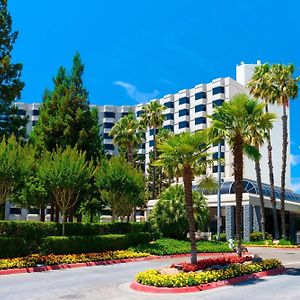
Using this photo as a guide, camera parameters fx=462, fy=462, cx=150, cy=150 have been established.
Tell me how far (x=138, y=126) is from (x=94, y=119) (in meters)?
21.1

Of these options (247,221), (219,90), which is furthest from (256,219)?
(219,90)

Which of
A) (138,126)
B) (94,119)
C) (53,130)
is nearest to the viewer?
(53,130)

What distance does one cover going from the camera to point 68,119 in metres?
A: 38.9

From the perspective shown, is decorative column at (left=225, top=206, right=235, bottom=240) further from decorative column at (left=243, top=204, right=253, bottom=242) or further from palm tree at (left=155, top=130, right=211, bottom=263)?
palm tree at (left=155, top=130, right=211, bottom=263)

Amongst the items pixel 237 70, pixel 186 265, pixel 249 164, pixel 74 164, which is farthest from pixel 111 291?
pixel 237 70

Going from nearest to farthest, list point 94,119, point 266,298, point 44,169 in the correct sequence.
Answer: point 266,298 < point 44,169 < point 94,119

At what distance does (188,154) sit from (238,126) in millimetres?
3485

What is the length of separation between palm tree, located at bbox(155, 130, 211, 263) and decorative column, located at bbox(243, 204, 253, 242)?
31018 millimetres

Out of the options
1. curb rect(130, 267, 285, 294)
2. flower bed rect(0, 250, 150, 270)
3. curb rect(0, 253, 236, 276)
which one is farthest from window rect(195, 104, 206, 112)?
curb rect(130, 267, 285, 294)

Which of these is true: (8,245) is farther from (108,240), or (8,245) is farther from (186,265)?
(186,265)

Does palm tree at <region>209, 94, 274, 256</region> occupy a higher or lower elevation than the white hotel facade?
lower

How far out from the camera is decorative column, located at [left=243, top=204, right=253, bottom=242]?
5057 centimetres

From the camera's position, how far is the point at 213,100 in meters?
88.6

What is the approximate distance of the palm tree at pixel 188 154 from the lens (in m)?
20.8
